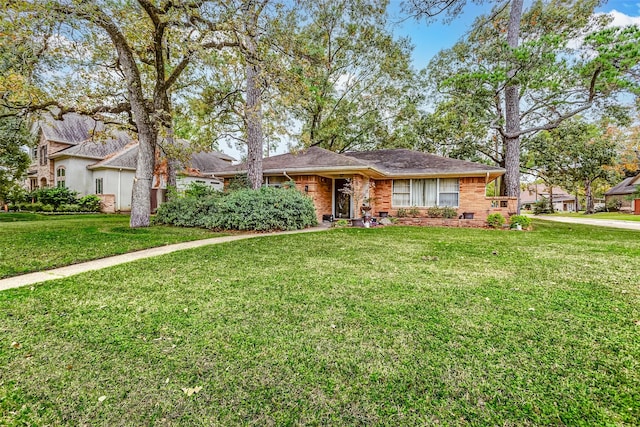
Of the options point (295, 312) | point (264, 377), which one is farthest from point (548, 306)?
point (264, 377)

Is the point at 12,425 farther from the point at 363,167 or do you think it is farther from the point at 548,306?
the point at 363,167

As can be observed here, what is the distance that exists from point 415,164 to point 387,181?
5.11 ft

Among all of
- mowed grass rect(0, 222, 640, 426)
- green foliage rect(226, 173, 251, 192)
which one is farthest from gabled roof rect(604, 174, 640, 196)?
mowed grass rect(0, 222, 640, 426)

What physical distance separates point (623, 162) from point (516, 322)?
42856 millimetres

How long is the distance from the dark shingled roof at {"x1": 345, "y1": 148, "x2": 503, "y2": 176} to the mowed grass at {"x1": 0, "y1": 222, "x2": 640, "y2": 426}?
9564 millimetres

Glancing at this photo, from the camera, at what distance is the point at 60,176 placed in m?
20.7

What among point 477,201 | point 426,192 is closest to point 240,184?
point 426,192

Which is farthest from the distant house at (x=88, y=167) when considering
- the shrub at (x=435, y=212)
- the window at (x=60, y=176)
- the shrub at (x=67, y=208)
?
Answer: the shrub at (x=435, y=212)

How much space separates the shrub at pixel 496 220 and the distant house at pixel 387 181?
91 cm

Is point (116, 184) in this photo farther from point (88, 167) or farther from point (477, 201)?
point (477, 201)

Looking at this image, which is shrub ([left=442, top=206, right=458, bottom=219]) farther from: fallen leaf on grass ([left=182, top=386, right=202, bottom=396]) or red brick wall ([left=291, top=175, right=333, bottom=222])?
fallen leaf on grass ([left=182, top=386, right=202, bottom=396])

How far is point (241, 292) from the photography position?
12.7 feet

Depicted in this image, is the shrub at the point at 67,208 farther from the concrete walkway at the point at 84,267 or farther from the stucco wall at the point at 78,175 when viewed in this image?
the concrete walkway at the point at 84,267

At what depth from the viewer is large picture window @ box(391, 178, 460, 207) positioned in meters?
14.3
